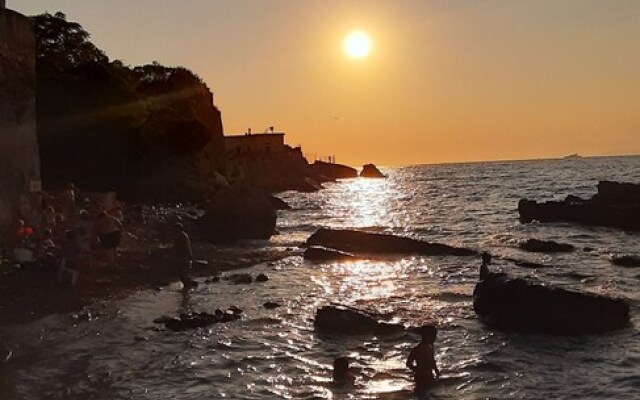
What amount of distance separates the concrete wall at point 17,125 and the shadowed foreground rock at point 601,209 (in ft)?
119

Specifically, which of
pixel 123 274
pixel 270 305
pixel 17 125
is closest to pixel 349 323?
pixel 270 305

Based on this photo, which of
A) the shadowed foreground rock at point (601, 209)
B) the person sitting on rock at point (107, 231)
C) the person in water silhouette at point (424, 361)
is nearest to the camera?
the person in water silhouette at point (424, 361)

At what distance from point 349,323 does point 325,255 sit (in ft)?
46.9

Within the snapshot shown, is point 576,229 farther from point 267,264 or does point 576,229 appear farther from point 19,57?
point 19,57

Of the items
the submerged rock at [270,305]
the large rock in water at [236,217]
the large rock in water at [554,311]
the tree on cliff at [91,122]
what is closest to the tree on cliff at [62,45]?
the tree on cliff at [91,122]

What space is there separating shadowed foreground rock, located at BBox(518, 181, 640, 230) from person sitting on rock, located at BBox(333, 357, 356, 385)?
3663 cm

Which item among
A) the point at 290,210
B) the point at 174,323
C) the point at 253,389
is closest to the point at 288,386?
the point at 253,389

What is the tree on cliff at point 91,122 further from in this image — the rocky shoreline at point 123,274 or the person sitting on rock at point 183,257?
the person sitting on rock at point 183,257

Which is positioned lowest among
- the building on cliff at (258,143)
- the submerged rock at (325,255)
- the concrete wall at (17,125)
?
the submerged rock at (325,255)

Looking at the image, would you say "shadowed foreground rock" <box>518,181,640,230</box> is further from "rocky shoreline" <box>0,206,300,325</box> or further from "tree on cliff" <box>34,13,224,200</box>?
"tree on cliff" <box>34,13,224,200</box>

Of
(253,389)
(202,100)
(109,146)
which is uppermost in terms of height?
(202,100)

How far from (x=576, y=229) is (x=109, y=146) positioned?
112 ft

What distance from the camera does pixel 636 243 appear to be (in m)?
37.8

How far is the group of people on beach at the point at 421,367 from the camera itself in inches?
510
